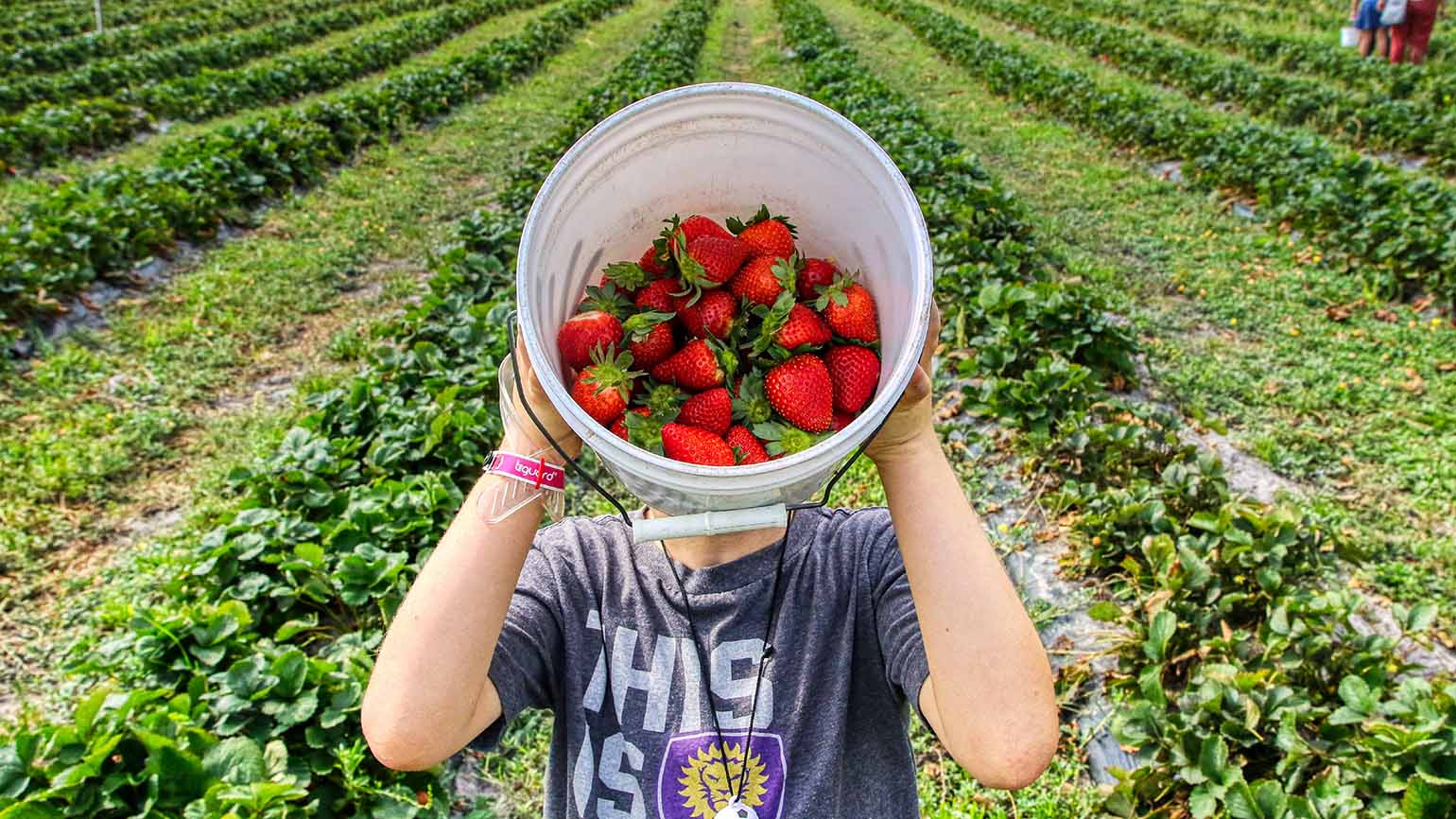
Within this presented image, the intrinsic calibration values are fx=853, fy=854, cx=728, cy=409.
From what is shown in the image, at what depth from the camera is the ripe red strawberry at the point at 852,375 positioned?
3.76 ft

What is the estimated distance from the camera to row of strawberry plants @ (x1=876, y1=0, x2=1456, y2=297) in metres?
5.62

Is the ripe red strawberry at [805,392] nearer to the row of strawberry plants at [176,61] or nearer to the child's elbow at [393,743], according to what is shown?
the child's elbow at [393,743]

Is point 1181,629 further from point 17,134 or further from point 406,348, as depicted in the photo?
point 17,134

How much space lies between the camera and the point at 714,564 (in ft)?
4.47

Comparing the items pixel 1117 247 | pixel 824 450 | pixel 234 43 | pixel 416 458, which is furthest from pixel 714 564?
pixel 234 43

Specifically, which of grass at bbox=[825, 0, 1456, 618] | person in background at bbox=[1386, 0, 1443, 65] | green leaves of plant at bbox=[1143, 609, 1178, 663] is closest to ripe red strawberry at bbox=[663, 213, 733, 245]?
green leaves of plant at bbox=[1143, 609, 1178, 663]

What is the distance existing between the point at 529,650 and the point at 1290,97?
12.0 m

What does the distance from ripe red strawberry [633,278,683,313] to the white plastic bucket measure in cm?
11

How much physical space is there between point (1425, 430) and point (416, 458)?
189 inches

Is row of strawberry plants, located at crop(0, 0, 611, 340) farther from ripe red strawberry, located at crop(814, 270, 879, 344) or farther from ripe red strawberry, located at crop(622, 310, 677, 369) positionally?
ripe red strawberry, located at crop(814, 270, 879, 344)

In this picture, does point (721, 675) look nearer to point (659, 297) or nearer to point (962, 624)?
point (962, 624)

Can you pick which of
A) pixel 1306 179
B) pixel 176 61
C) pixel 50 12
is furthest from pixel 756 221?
pixel 50 12

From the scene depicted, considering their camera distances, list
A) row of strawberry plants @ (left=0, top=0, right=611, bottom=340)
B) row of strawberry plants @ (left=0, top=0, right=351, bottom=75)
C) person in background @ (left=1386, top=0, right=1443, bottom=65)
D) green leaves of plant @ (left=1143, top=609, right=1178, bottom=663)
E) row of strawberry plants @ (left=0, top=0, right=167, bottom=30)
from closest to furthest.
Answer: green leaves of plant @ (left=1143, top=609, right=1178, bottom=663)
row of strawberry plants @ (left=0, top=0, right=611, bottom=340)
person in background @ (left=1386, top=0, right=1443, bottom=65)
row of strawberry plants @ (left=0, top=0, right=351, bottom=75)
row of strawberry plants @ (left=0, top=0, right=167, bottom=30)

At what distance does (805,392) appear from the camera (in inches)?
43.4
